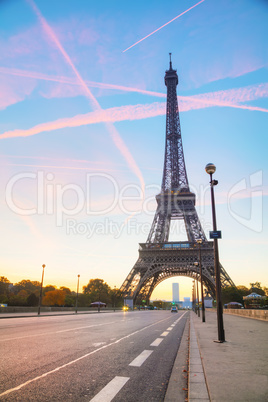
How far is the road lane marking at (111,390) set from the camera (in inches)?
174

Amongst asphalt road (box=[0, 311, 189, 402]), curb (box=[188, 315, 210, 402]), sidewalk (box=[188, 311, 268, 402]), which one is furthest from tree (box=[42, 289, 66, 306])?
curb (box=[188, 315, 210, 402])

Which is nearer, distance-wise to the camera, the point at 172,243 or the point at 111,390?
the point at 111,390

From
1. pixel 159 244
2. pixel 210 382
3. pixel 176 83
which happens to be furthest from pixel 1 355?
pixel 176 83

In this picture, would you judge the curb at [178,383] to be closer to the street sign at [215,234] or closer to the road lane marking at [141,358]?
the road lane marking at [141,358]

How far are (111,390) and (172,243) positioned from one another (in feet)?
233

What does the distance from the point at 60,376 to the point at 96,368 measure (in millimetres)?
985

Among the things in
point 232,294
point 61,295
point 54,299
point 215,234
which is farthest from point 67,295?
point 215,234

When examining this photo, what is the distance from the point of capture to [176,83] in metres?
95.8

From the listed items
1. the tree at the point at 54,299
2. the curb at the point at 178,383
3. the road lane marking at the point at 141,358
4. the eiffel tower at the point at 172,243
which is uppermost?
the eiffel tower at the point at 172,243

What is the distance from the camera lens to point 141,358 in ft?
25.4

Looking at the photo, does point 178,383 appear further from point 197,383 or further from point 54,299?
point 54,299

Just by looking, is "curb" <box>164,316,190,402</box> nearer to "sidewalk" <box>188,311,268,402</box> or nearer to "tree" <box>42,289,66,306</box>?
"sidewalk" <box>188,311,268,402</box>

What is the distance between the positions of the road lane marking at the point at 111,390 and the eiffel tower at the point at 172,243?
6151 centimetres

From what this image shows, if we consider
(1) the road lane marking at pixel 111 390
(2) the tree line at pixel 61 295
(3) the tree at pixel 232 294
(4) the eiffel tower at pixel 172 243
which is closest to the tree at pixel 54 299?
(2) the tree line at pixel 61 295
